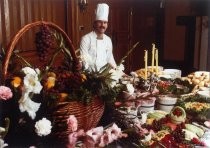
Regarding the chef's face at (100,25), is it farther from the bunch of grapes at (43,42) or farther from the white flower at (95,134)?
the white flower at (95,134)

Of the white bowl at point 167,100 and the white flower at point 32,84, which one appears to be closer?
the white flower at point 32,84

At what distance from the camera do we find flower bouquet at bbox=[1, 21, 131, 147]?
55 cm

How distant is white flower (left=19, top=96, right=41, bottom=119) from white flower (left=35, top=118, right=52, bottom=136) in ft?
0.07

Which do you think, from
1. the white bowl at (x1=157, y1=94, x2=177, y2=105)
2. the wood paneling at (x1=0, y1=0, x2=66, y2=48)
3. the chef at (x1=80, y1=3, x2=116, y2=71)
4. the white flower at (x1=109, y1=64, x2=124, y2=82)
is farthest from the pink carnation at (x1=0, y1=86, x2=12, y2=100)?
the chef at (x1=80, y1=3, x2=116, y2=71)

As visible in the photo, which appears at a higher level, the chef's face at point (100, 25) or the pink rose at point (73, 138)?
the chef's face at point (100, 25)

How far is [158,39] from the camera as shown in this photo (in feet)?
13.4

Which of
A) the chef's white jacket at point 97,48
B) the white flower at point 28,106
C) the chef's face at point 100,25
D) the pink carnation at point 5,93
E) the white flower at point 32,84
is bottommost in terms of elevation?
the white flower at point 28,106

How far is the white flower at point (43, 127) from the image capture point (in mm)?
531

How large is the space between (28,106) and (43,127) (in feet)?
0.15

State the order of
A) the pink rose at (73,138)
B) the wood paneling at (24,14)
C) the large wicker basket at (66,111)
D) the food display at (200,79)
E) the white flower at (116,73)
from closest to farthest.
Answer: the pink rose at (73,138)
the large wicker basket at (66,111)
the white flower at (116,73)
the food display at (200,79)
the wood paneling at (24,14)

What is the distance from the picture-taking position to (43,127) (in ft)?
1.74

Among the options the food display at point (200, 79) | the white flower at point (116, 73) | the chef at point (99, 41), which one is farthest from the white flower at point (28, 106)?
the chef at point (99, 41)


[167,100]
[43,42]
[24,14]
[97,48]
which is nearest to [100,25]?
[97,48]

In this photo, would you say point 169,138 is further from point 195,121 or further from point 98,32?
point 98,32
